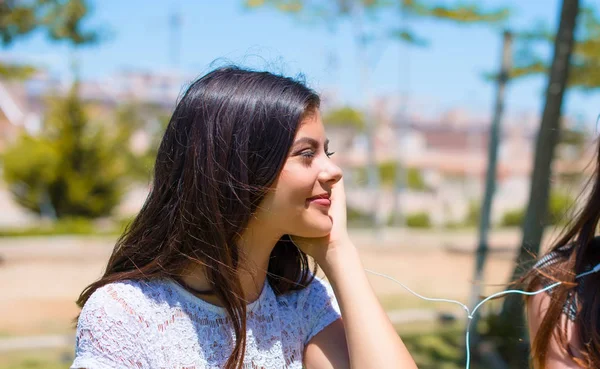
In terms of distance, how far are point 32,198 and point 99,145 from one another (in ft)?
5.74

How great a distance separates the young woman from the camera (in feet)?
4.42

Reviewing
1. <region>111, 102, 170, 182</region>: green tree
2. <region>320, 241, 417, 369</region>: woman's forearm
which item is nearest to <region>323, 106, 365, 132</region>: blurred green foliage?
<region>111, 102, 170, 182</region>: green tree

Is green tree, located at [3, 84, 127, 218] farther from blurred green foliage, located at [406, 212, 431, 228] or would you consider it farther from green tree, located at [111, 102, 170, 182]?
blurred green foliage, located at [406, 212, 431, 228]

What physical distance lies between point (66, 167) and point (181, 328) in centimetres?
1300

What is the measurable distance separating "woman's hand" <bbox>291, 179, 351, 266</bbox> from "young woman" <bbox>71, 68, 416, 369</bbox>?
0.01 m

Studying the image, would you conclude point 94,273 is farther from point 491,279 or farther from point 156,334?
point 156,334

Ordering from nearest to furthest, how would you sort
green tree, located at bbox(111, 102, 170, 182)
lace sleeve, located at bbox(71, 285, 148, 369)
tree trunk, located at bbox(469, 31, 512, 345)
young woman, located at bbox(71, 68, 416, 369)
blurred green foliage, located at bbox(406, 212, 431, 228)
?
lace sleeve, located at bbox(71, 285, 148, 369) → young woman, located at bbox(71, 68, 416, 369) → tree trunk, located at bbox(469, 31, 512, 345) → green tree, located at bbox(111, 102, 170, 182) → blurred green foliage, located at bbox(406, 212, 431, 228)

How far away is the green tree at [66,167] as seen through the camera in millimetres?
13402

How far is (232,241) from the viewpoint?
142 centimetres

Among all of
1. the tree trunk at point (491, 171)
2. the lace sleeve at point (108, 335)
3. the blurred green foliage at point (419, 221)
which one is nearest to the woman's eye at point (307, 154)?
the lace sleeve at point (108, 335)

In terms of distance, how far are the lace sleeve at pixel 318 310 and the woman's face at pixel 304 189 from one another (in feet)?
0.60

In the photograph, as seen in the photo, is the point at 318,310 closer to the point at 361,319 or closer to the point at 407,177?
the point at 361,319

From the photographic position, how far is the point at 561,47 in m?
4.20

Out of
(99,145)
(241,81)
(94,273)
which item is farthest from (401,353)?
(99,145)
